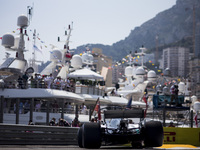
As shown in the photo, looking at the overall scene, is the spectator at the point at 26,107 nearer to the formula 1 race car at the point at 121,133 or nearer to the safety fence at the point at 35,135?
the safety fence at the point at 35,135

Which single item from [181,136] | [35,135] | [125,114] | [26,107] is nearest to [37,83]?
[26,107]

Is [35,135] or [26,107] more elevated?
[26,107]

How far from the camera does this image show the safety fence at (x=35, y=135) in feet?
49.1

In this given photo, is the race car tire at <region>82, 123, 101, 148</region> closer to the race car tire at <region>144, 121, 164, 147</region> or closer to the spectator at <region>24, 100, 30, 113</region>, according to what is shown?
the race car tire at <region>144, 121, 164, 147</region>

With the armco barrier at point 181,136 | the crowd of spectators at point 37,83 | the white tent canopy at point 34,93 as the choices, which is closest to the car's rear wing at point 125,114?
the armco barrier at point 181,136

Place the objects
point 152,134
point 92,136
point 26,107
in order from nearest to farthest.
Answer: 1. point 92,136
2. point 152,134
3. point 26,107

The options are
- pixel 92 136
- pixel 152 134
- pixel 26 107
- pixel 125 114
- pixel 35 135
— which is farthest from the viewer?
pixel 26 107

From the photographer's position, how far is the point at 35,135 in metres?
15.7

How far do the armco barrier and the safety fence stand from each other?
497 cm

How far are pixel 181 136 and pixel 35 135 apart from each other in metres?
7.60

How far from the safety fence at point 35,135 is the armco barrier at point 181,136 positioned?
4973 mm

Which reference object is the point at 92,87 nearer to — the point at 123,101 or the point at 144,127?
the point at 123,101

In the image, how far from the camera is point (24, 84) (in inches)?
1137

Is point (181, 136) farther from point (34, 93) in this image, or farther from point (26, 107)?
point (34, 93)
